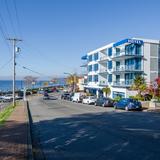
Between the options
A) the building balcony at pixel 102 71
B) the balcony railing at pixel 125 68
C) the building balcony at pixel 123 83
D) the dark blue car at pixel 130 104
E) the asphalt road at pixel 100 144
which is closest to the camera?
the asphalt road at pixel 100 144

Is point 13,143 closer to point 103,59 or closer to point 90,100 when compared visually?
point 90,100

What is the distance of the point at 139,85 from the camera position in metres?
51.9

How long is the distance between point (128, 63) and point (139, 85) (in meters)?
8.86

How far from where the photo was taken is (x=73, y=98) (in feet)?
221

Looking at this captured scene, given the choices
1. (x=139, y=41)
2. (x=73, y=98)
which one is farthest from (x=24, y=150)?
(x=73, y=98)

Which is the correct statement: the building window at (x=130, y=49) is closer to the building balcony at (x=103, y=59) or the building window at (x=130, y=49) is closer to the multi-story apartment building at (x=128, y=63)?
the multi-story apartment building at (x=128, y=63)

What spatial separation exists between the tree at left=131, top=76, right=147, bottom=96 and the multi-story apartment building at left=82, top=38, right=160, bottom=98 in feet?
9.33

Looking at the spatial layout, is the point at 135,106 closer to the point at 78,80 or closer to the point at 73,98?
the point at 73,98

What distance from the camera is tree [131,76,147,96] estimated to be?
5053 centimetres

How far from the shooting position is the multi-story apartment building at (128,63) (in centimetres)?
5678

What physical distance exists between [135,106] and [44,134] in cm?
2199


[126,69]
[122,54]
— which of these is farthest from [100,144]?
[122,54]

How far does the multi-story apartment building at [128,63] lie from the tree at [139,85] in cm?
284

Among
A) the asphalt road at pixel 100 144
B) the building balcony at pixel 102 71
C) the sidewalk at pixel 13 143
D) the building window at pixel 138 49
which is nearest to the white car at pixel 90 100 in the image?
the building window at pixel 138 49
